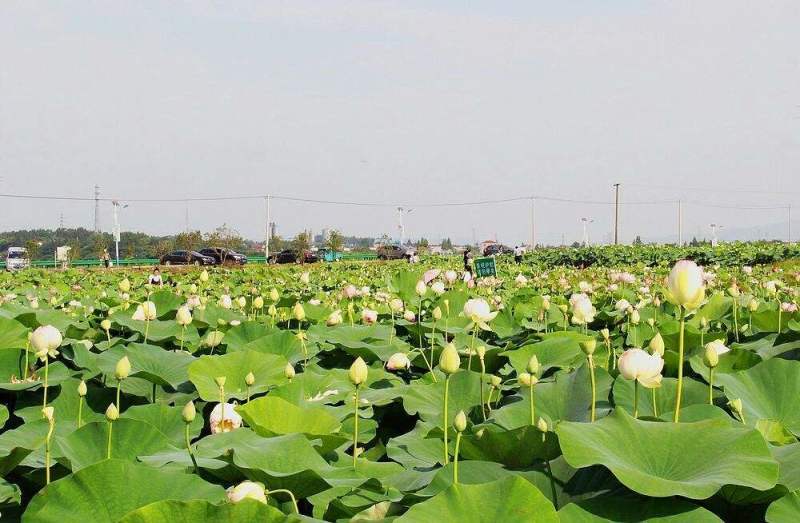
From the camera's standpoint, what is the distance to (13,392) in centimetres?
185

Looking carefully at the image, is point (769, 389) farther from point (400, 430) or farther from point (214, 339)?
point (214, 339)

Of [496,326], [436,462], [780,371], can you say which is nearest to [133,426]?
[436,462]

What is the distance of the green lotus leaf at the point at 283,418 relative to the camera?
4.04 feet

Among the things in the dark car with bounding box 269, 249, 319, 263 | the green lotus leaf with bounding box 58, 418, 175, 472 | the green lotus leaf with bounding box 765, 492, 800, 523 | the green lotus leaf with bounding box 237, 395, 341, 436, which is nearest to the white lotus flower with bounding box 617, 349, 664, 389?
the green lotus leaf with bounding box 765, 492, 800, 523

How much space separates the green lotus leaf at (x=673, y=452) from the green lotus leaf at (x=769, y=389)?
0.50 m

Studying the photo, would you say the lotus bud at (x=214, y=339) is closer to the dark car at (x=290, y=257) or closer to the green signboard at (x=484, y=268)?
the green signboard at (x=484, y=268)

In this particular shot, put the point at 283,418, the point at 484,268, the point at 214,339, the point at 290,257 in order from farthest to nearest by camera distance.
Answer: the point at 290,257 → the point at 484,268 → the point at 214,339 → the point at 283,418

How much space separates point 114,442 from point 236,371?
56 cm

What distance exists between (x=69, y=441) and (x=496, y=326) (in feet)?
6.22

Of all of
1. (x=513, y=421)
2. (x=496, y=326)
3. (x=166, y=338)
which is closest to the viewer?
(x=513, y=421)

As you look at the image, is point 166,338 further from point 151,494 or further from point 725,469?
point 725,469

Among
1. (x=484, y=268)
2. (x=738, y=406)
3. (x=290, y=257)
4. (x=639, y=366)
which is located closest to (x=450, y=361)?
(x=639, y=366)

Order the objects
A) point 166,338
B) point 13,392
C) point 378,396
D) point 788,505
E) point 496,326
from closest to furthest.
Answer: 1. point 788,505
2. point 378,396
3. point 13,392
4. point 166,338
5. point 496,326

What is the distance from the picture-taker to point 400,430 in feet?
5.71
